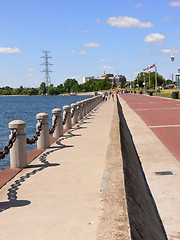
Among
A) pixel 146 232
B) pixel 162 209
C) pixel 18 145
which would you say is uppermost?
pixel 18 145

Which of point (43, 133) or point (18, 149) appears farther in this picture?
point (43, 133)

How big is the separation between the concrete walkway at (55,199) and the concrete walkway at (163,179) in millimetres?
1254

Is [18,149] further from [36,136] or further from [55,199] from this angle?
[55,199]

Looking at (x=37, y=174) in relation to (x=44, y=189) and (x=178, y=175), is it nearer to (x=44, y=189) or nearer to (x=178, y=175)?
(x=44, y=189)

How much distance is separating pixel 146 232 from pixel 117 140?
5242 mm

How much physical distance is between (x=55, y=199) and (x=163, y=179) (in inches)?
142

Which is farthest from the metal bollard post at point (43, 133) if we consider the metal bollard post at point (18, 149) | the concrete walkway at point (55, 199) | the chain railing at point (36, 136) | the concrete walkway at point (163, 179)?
the concrete walkway at point (163, 179)

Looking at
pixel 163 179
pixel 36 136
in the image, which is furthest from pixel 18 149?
pixel 163 179

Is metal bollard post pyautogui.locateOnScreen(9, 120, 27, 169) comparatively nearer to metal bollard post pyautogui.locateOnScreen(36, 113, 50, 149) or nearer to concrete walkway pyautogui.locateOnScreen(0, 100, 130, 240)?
concrete walkway pyautogui.locateOnScreen(0, 100, 130, 240)

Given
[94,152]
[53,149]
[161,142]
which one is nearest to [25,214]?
[94,152]

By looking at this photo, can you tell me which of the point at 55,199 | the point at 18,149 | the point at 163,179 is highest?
the point at 18,149

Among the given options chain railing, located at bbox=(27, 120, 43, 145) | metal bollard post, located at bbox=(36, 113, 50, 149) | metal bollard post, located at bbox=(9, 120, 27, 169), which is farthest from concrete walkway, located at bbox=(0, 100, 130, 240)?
metal bollard post, located at bbox=(36, 113, 50, 149)

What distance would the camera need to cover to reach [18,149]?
24.7 feet

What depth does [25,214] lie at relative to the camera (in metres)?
4.74
